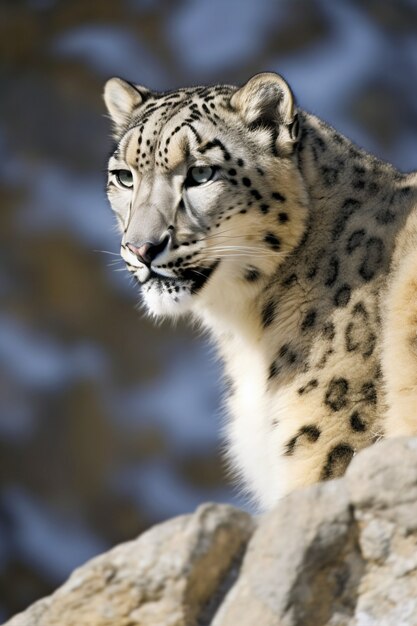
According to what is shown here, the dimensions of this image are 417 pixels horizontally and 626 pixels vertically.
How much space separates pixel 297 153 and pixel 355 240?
0.79 feet

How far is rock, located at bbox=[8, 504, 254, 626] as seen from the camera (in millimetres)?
1807

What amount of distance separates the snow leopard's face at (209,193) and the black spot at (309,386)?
28cm

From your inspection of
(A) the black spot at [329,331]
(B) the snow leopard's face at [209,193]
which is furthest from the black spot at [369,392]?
(B) the snow leopard's face at [209,193]

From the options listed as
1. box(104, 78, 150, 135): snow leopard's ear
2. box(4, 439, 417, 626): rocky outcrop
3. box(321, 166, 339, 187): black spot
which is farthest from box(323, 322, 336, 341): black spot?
box(4, 439, 417, 626): rocky outcrop

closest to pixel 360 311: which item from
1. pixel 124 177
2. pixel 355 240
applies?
pixel 355 240

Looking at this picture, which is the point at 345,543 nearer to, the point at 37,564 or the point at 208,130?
the point at 208,130

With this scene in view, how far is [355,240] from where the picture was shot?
2859mm

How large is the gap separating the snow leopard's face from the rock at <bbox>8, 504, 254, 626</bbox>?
3.28ft

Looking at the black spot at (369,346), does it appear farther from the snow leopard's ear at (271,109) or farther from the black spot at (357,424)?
the snow leopard's ear at (271,109)

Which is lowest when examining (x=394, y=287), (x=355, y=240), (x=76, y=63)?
(x=394, y=287)

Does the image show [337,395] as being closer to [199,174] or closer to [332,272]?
[332,272]

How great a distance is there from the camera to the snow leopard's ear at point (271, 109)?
295cm

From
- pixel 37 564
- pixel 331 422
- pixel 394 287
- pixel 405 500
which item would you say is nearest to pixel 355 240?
pixel 394 287

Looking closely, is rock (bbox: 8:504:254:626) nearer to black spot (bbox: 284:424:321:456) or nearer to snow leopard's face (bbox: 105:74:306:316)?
black spot (bbox: 284:424:321:456)
